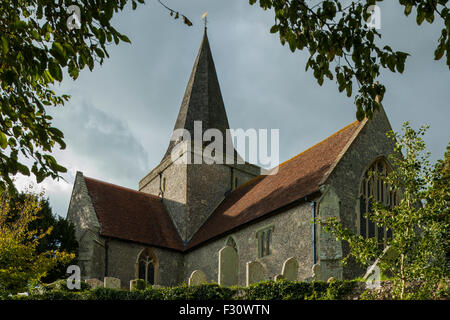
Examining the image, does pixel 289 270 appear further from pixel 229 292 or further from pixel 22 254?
pixel 22 254

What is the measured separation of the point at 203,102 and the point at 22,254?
48.6 ft

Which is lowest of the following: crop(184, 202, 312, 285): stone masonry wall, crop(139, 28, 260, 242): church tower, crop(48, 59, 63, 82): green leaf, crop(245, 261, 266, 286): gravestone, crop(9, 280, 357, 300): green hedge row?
crop(9, 280, 357, 300): green hedge row

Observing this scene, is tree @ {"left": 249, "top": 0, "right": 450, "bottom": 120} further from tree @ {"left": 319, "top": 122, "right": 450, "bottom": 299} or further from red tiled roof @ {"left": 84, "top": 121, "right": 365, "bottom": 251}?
red tiled roof @ {"left": 84, "top": 121, "right": 365, "bottom": 251}

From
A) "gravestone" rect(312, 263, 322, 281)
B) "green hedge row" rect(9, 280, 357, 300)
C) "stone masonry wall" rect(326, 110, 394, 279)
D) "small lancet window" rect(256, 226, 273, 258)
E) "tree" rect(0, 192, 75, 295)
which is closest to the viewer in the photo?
"green hedge row" rect(9, 280, 357, 300)

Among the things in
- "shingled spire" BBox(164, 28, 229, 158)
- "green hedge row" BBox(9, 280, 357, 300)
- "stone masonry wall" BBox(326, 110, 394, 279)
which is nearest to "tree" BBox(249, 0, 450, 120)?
"green hedge row" BBox(9, 280, 357, 300)

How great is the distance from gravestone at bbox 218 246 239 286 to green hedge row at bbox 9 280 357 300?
3107 millimetres

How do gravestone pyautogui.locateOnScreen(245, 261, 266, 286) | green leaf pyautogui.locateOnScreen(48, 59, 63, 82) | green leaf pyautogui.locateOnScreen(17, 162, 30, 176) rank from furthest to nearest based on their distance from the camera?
1. gravestone pyautogui.locateOnScreen(245, 261, 266, 286)
2. green leaf pyautogui.locateOnScreen(17, 162, 30, 176)
3. green leaf pyautogui.locateOnScreen(48, 59, 63, 82)

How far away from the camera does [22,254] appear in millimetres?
16531

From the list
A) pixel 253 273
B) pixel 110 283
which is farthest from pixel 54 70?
pixel 110 283

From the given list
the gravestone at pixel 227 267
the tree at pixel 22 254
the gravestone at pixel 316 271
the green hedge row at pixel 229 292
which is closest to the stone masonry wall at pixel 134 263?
the tree at pixel 22 254

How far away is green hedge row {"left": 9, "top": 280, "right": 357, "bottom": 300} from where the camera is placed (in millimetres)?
11930
